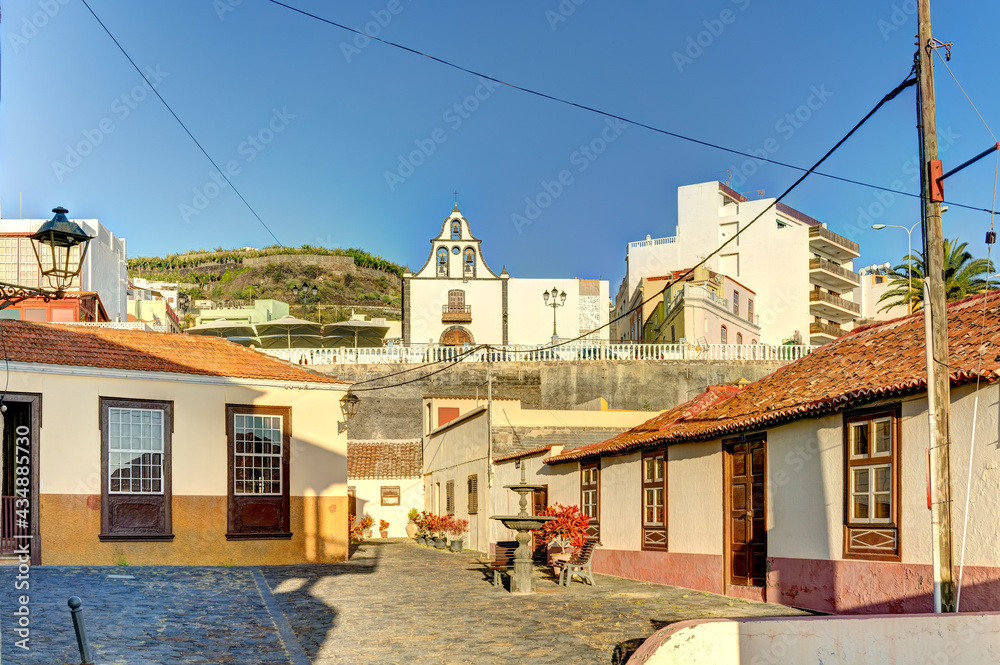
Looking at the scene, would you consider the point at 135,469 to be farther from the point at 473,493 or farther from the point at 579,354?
the point at 579,354

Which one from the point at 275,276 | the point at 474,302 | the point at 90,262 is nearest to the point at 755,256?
the point at 474,302

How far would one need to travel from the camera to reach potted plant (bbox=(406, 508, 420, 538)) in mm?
35062

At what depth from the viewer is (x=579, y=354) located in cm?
4178

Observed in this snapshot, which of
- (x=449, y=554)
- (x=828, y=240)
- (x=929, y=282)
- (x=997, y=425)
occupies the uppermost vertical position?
(x=828, y=240)

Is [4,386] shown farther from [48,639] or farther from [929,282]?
[929,282]

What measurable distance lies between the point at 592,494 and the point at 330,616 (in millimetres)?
8916

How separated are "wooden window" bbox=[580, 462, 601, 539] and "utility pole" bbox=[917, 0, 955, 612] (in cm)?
1005

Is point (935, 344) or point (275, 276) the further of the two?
point (275, 276)

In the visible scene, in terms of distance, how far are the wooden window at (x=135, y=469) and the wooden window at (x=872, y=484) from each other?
11.9 m

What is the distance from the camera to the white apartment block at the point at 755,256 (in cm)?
5762

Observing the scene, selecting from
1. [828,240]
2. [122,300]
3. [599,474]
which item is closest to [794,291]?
[828,240]

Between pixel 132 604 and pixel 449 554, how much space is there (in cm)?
1414

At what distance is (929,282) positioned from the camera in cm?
995

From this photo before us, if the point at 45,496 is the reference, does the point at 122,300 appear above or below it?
above
